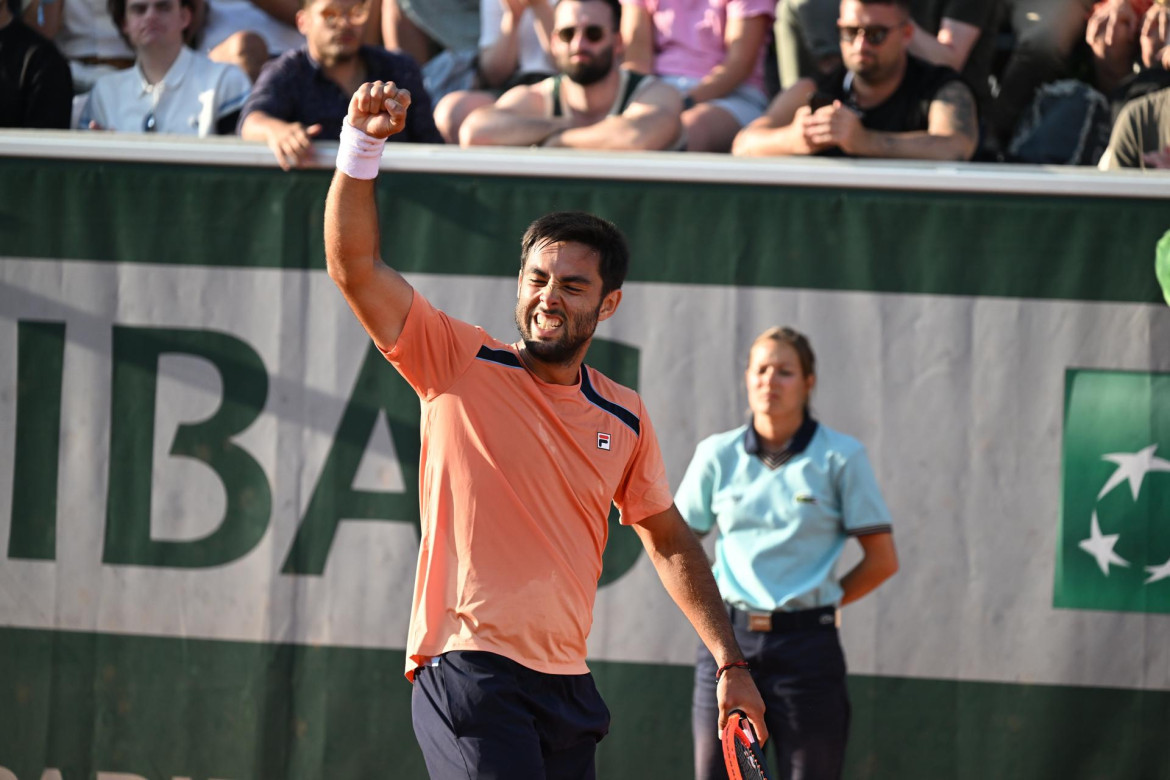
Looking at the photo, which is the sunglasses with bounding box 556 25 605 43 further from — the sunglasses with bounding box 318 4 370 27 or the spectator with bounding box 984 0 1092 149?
the spectator with bounding box 984 0 1092 149

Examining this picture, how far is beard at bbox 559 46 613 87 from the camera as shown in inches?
232

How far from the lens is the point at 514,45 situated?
6605 millimetres

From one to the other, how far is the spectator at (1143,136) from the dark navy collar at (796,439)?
5.85 ft

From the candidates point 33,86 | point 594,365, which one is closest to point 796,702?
point 594,365

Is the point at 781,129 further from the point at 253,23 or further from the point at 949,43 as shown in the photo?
the point at 253,23

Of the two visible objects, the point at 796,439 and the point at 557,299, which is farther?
the point at 796,439

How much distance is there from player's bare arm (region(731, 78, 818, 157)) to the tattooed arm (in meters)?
0.20

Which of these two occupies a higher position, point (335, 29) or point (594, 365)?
point (335, 29)

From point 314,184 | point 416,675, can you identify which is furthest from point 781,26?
point 416,675

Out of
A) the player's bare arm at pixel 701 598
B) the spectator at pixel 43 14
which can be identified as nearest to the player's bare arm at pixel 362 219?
the player's bare arm at pixel 701 598

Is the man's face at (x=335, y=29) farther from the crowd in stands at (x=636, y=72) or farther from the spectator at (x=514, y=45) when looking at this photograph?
the spectator at (x=514, y=45)

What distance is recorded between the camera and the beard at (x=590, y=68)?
5902mm

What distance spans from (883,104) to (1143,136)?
1.07 meters

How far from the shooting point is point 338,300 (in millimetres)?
5445
